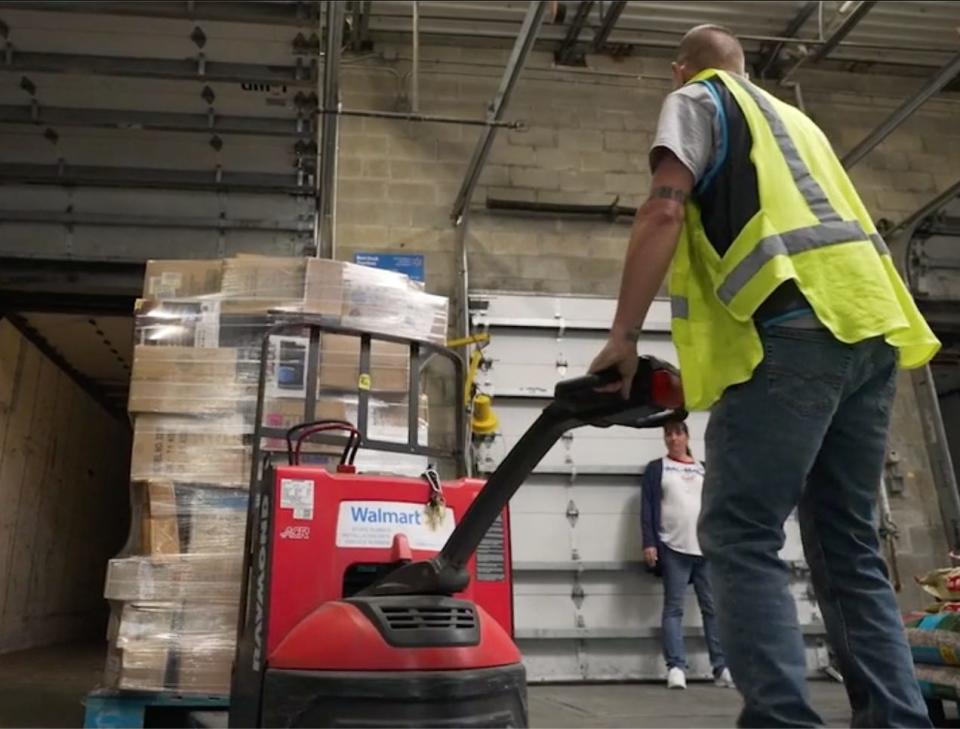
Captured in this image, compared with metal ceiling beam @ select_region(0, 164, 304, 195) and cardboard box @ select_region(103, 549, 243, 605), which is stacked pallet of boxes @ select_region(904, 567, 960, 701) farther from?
metal ceiling beam @ select_region(0, 164, 304, 195)

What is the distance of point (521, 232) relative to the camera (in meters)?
6.73

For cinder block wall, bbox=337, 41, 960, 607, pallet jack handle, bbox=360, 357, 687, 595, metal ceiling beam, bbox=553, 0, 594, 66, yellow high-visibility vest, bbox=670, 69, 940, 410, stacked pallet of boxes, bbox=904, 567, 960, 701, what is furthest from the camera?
metal ceiling beam, bbox=553, 0, 594, 66

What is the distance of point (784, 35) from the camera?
718 cm

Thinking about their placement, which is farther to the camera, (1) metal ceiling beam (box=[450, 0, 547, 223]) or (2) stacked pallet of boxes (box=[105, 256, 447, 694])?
(1) metal ceiling beam (box=[450, 0, 547, 223])

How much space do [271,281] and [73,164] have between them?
2254mm

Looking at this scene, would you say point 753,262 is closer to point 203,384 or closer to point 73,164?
point 203,384

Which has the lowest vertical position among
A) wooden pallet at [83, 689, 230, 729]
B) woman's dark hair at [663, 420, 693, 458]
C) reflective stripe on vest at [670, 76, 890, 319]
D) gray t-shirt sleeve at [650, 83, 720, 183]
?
wooden pallet at [83, 689, 230, 729]

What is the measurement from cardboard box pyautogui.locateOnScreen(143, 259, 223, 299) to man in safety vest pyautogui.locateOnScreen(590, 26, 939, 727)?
2844mm

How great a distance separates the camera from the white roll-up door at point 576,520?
18.9 feet

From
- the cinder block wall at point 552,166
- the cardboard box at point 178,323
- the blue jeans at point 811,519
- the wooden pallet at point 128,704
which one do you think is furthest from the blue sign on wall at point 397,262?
the blue jeans at point 811,519

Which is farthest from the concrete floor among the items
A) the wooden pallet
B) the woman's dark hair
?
the woman's dark hair

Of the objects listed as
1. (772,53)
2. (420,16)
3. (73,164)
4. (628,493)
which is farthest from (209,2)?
(772,53)

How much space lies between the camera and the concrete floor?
3.75 m

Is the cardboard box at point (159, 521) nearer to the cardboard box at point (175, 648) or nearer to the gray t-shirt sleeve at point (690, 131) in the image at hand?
the cardboard box at point (175, 648)
